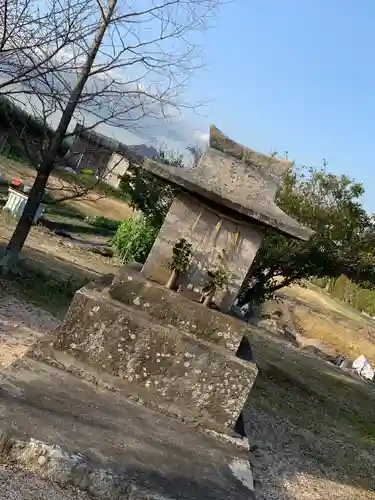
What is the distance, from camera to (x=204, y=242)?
6332mm

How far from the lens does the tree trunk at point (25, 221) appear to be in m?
9.70

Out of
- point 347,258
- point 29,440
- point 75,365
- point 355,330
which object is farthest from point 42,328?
point 355,330

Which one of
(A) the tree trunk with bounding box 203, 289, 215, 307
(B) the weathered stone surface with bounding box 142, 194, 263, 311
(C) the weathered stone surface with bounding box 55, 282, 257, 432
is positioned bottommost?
(C) the weathered stone surface with bounding box 55, 282, 257, 432

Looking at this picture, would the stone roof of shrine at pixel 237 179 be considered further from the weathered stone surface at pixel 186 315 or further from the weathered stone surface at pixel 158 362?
the weathered stone surface at pixel 158 362

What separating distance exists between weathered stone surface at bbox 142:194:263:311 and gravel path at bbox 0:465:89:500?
294 centimetres

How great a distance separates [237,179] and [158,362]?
7.16 feet

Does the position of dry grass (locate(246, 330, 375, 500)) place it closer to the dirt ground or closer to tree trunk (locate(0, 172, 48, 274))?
the dirt ground

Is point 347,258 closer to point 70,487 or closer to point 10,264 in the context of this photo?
point 10,264

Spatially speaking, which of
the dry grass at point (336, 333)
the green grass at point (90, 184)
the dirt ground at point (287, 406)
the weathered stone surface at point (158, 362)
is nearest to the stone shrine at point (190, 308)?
the weathered stone surface at point (158, 362)

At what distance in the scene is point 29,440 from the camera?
374 centimetres

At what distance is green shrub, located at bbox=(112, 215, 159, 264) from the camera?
18625mm

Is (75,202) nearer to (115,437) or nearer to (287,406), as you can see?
(287,406)

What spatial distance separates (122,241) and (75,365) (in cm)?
1354

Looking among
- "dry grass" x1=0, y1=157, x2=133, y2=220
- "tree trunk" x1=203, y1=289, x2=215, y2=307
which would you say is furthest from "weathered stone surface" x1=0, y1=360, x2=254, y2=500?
"dry grass" x1=0, y1=157, x2=133, y2=220
